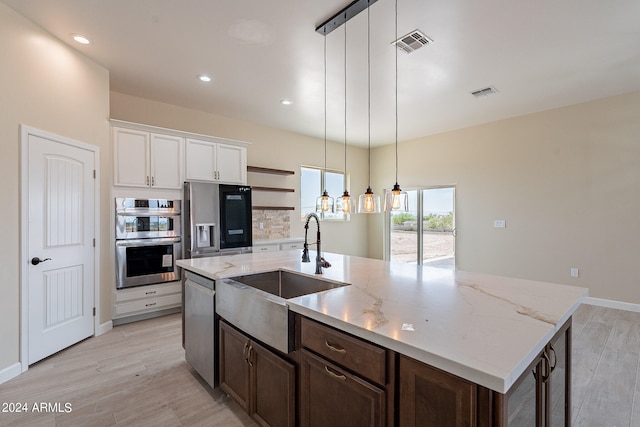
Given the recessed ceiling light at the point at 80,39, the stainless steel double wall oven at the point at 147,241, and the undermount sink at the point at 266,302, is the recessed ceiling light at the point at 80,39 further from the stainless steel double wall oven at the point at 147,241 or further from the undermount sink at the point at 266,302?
the undermount sink at the point at 266,302

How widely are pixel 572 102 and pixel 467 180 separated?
72.6 inches

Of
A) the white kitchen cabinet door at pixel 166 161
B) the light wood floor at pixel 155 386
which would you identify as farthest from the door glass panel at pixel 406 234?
the white kitchen cabinet door at pixel 166 161

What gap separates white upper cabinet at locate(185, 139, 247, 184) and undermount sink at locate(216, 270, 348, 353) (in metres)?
2.46

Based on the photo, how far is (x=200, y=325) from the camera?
2285 mm

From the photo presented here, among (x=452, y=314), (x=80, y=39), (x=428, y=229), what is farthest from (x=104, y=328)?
(x=428, y=229)

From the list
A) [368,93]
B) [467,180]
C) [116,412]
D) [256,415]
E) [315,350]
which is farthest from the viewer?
[467,180]

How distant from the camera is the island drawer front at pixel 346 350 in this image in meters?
1.12

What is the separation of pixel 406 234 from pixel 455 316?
560 cm

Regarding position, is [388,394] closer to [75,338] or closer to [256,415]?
[256,415]

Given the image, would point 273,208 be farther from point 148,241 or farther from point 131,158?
point 131,158

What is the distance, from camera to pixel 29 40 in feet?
8.48

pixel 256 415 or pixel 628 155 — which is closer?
pixel 256 415

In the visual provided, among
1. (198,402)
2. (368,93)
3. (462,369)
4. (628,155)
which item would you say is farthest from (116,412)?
(628,155)

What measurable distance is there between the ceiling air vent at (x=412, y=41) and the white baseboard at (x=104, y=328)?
4.31m
